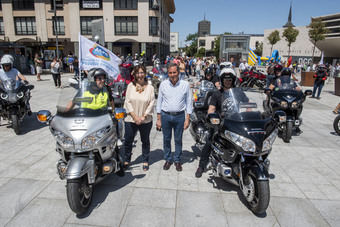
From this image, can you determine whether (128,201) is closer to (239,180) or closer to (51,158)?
(239,180)

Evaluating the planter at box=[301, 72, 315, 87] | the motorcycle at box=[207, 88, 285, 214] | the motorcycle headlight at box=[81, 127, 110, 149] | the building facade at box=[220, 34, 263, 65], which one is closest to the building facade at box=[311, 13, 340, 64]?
the building facade at box=[220, 34, 263, 65]

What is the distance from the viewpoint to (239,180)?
11.5 ft

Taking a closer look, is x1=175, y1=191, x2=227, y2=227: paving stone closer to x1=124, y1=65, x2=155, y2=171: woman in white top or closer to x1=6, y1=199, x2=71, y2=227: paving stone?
x1=124, y1=65, x2=155, y2=171: woman in white top

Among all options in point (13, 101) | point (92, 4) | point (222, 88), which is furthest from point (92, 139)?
point (92, 4)

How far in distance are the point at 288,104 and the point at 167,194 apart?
4262 millimetres

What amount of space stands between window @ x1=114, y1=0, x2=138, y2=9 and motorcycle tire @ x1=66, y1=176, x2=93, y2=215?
3526 cm

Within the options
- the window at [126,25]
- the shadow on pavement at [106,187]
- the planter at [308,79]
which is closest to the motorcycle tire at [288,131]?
the shadow on pavement at [106,187]

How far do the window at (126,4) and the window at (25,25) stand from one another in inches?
496

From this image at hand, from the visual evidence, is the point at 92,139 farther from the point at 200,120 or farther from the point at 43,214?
the point at 200,120

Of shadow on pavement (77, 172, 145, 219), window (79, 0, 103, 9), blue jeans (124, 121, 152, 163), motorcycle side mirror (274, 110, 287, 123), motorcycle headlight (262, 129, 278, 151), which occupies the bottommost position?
shadow on pavement (77, 172, 145, 219)

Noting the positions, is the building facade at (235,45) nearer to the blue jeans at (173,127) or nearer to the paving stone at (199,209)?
the blue jeans at (173,127)

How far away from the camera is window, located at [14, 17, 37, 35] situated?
119ft

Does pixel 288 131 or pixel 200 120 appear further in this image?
pixel 288 131

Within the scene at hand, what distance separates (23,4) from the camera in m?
36.1
